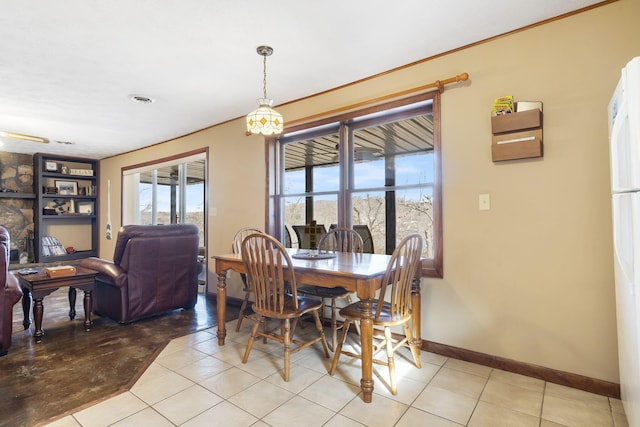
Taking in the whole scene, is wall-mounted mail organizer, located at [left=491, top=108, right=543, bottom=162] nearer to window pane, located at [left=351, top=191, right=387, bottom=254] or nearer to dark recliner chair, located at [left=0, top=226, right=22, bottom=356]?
window pane, located at [left=351, top=191, right=387, bottom=254]

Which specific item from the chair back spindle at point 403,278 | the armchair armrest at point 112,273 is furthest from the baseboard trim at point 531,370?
the armchair armrest at point 112,273

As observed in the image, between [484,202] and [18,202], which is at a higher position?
[18,202]

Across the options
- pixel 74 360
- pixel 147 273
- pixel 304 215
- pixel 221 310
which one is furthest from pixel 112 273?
pixel 304 215

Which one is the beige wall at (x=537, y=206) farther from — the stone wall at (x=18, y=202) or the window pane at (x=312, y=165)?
the stone wall at (x=18, y=202)

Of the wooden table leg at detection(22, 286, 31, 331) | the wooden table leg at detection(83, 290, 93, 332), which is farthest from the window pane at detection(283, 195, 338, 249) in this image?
the wooden table leg at detection(22, 286, 31, 331)

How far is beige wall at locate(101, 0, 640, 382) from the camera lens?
208 centimetres

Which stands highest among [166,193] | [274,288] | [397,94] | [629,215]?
[397,94]

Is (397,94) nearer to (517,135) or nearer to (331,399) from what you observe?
(517,135)

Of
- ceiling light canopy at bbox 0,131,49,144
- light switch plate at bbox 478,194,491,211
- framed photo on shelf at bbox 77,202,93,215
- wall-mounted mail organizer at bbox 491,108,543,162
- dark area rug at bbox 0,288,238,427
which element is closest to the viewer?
dark area rug at bbox 0,288,238,427

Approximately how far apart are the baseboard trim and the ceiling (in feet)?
7.18

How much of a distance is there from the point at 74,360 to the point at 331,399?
1993mm

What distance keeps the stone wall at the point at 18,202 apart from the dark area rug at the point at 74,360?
133 inches

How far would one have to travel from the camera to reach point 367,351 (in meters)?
1.96

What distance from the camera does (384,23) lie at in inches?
89.8
